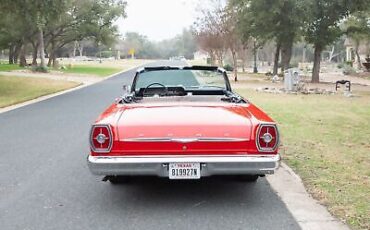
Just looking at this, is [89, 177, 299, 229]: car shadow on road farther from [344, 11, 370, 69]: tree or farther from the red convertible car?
[344, 11, 370, 69]: tree

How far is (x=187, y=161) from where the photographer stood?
4934mm

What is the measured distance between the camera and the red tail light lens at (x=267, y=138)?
5.06 metres

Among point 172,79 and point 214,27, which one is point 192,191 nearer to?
point 172,79

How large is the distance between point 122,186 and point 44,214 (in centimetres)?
133

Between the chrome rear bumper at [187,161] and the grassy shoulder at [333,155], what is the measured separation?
84 cm

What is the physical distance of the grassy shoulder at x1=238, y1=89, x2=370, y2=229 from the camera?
513 cm

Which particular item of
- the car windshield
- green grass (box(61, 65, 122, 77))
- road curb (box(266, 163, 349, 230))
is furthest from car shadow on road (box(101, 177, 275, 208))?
green grass (box(61, 65, 122, 77))

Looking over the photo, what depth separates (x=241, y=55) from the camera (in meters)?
58.2

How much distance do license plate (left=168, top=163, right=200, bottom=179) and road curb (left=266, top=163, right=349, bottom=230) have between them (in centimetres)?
101

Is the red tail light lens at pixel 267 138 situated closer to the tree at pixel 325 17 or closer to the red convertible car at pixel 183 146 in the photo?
the red convertible car at pixel 183 146

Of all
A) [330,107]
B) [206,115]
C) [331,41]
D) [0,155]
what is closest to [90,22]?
[331,41]

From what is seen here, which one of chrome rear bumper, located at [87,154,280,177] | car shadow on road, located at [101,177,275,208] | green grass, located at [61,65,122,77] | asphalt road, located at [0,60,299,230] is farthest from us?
green grass, located at [61,65,122,77]

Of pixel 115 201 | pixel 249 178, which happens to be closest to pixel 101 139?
pixel 115 201

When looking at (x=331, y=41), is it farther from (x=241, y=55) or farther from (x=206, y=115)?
(x=206, y=115)
